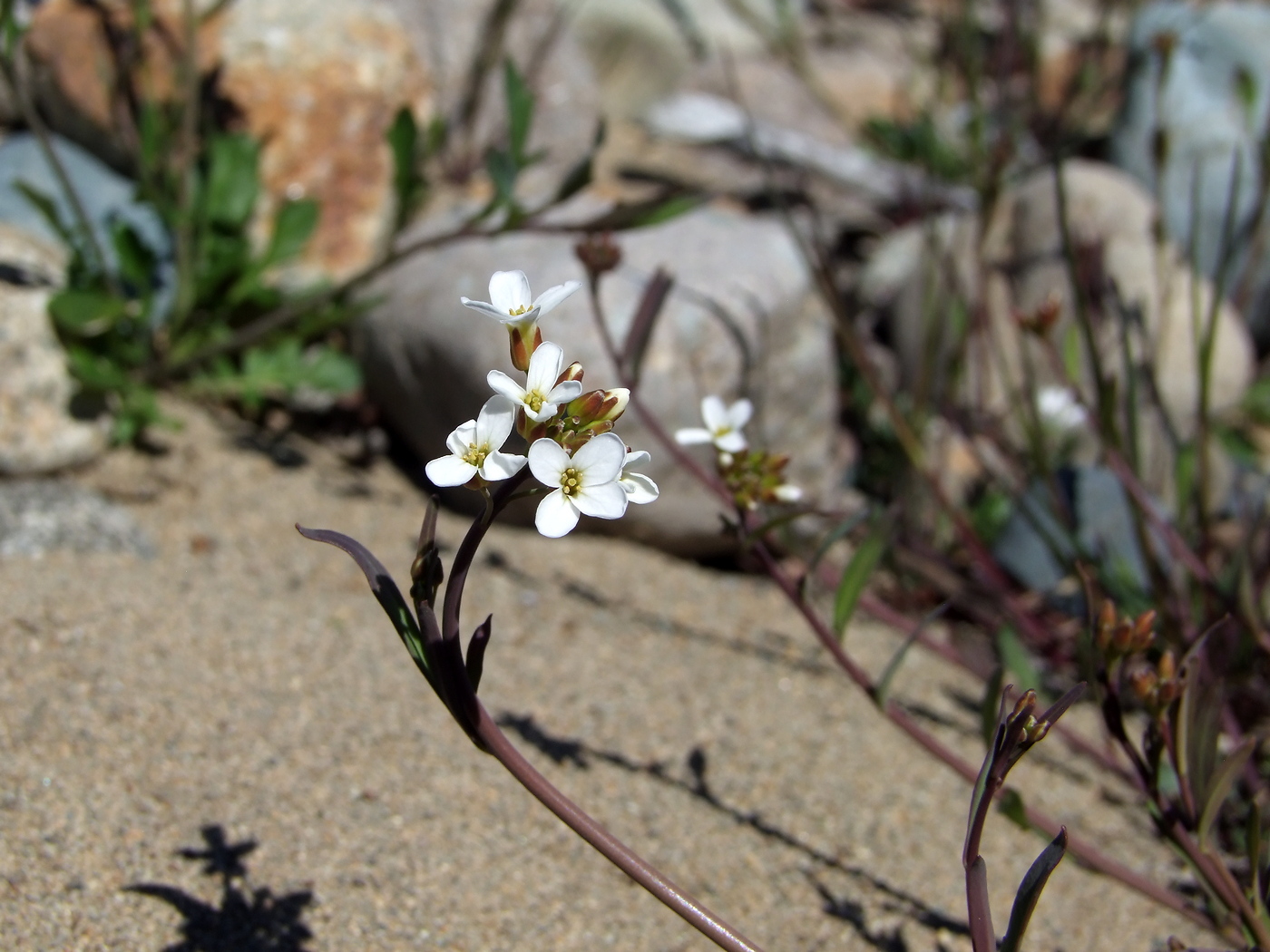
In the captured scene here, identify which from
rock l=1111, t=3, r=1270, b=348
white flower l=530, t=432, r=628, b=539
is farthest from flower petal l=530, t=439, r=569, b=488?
rock l=1111, t=3, r=1270, b=348

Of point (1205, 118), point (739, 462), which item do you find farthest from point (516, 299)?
point (1205, 118)

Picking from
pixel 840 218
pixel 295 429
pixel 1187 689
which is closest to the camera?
pixel 1187 689

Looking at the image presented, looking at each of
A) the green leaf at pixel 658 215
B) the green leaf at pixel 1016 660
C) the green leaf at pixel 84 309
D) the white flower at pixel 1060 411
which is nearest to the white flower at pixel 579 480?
the green leaf at pixel 1016 660

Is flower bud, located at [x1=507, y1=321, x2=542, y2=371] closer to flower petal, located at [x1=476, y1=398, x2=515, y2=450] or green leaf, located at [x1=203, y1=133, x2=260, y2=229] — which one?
flower petal, located at [x1=476, y1=398, x2=515, y2=450]

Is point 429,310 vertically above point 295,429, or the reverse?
point 429,310

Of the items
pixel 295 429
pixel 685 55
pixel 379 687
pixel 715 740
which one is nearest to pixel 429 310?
pixel 295 429

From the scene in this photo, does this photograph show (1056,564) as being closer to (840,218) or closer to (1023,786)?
(1023,786)
